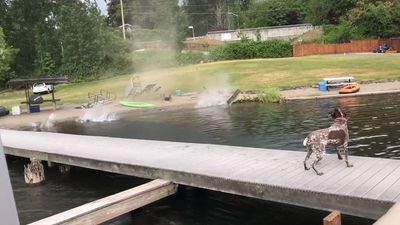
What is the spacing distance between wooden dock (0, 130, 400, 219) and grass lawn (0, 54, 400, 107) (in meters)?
24.1

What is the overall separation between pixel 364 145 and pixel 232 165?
22.4 feet

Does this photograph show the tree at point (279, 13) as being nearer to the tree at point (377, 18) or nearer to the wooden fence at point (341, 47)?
the tree at point (377, 18)

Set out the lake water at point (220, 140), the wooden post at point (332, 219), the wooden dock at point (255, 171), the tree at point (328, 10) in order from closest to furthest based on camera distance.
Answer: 1. the wooden post at point (332, 219)
2. the wooden dock at point (255, 171)
3. the lake water at point (220, 140)
4. the tree at point (328, 10)

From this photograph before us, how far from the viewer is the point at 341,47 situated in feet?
200

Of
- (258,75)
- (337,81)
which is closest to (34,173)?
(337,81)

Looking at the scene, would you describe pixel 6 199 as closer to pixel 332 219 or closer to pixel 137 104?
pixel 332 219

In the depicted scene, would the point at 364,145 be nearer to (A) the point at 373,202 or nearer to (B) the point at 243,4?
(A) the point at 373,202

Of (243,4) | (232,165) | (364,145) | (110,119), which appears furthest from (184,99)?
(243,4)

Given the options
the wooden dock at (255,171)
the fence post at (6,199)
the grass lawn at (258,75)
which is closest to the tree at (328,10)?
the grass lawn at (258,75)

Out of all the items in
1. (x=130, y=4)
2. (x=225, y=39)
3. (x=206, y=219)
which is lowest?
(x=206, y=219)

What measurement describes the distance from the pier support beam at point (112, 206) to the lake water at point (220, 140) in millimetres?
735

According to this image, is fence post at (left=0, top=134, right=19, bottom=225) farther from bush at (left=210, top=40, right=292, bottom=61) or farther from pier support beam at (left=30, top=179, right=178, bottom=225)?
bush at (left=210, top=40, right=292, bottom=61)

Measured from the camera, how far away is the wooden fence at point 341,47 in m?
59.8

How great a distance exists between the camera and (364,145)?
15352 mm
